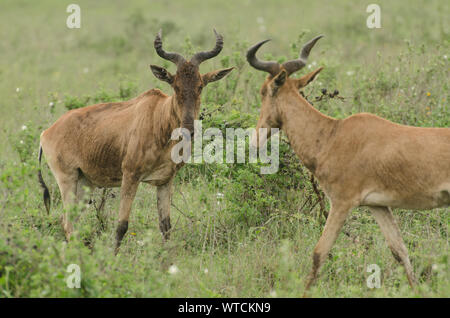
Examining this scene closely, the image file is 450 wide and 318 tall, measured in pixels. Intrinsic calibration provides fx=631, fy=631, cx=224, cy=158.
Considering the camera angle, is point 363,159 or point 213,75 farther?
point 213,75

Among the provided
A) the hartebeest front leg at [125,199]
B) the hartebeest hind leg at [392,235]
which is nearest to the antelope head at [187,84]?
the hartebeest front leg at [125,199]

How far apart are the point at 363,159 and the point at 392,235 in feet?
2.91

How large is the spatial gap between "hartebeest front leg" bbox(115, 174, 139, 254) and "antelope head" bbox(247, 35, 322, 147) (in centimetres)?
155

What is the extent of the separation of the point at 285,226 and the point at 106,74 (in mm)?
9448

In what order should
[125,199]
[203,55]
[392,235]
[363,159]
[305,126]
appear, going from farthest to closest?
[125,199] < [203,55] < [305,126] < [392,235] < [363,159]

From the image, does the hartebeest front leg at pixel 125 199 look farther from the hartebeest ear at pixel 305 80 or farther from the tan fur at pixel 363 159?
the hartebeest ear at pixel 305 80

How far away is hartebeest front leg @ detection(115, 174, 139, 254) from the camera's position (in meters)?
7.22

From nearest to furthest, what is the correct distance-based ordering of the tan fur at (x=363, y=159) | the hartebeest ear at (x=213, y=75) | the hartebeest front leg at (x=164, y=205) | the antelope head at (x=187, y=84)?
the tan fur at (x=363, y=159), the antelope head at (x=187, y=84), the hartebeest ear at (x=213, y=75), the hartebeest front leg at (x=164, y=205)

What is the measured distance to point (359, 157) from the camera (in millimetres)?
6051

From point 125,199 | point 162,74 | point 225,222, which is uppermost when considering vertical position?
point 162,74

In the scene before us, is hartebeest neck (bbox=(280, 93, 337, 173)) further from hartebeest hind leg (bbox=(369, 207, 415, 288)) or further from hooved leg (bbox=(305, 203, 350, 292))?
hartebeest hind leg (bbox=(369, 207, 415, 288))

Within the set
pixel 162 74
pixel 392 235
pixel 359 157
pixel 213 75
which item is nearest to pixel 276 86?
pixel 359 157

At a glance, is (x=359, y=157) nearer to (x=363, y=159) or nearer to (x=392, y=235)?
(x=363, y=159)

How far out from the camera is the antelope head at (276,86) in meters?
A: 6.35
